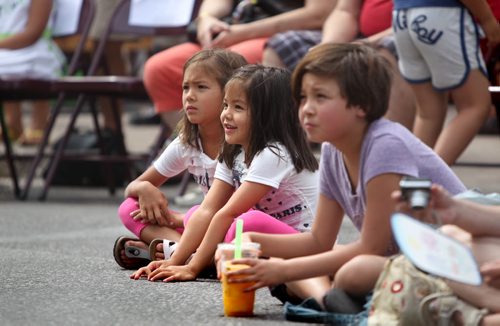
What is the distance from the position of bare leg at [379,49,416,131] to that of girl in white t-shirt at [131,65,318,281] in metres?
1.65

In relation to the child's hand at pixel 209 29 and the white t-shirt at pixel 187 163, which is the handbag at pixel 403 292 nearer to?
the white t-shirt at pixel 187 163

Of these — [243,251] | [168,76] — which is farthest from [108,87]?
[243,251]

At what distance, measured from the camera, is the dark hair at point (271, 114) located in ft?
13.8

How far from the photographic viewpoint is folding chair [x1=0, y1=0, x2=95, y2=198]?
23.9ft

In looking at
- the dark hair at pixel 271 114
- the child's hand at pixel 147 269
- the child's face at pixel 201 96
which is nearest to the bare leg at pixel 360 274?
the dark hair at pixel 271 114

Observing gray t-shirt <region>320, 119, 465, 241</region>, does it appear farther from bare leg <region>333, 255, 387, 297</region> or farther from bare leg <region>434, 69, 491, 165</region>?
bare leg <region>434, 69, 491, 165</region>

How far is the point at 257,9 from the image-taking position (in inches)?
262

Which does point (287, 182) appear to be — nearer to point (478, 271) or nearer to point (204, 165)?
point (204, 165)

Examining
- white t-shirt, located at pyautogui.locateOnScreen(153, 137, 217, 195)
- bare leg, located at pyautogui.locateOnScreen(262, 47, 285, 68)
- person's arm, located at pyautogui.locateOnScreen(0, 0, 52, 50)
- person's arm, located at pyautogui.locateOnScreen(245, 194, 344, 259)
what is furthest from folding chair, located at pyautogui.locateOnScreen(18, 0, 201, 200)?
person's arm, located at pyautogui.locateOnScreen(245, 194, 344, 259)

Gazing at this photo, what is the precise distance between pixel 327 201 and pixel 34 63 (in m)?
4.37

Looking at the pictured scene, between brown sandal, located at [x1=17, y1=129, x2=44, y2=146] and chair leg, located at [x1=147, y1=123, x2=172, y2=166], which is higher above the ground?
chair leg, located at [x1=147, y1=123, x2=172, y2=166]

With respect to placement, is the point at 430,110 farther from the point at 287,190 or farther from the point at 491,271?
the point at 491,271

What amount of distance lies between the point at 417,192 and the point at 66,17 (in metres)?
5.31

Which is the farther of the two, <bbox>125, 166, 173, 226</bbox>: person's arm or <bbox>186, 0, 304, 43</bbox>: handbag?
<bbox>186, 0, 304, 43</bbox>: handbag
